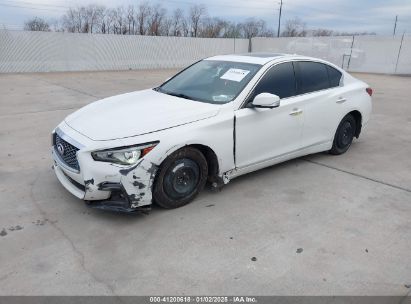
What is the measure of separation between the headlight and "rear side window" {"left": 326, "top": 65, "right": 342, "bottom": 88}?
10.6 feet

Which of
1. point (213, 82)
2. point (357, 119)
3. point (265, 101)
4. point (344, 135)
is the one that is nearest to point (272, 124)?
point (265, 101)

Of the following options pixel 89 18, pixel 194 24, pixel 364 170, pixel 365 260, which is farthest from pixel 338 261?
pixel 194 24

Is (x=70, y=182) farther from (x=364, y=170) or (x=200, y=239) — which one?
(x=364, y=170)

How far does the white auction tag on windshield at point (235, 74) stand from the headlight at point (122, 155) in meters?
1.60

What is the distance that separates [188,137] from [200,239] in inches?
39.2

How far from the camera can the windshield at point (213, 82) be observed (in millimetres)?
4258

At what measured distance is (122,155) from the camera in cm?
339

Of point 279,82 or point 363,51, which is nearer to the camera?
point 279,82

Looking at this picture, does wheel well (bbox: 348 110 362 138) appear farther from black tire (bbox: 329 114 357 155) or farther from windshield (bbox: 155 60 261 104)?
windshield (bbox: 155 60 261 104)

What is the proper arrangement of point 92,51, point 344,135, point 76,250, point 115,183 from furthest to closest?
point 92,51
point 344,135
point 115,183
point 76,250

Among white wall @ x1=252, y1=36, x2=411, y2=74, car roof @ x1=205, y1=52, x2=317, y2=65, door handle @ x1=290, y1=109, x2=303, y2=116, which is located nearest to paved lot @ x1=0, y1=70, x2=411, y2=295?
door handle @ x1=290, y1=109, x2=303, y2=116

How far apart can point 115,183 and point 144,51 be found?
79.7ft

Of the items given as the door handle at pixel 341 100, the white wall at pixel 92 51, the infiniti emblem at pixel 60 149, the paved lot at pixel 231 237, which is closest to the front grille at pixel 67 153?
the infiniti emblem at pixel 60 149

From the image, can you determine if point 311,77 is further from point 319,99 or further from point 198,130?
point 198,130
